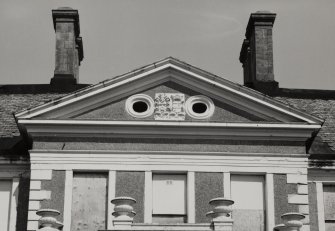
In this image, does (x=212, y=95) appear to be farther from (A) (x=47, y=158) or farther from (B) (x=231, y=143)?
(A) (x=47, y=158)

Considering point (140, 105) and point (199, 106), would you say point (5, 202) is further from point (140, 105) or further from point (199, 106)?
point (199, 106)

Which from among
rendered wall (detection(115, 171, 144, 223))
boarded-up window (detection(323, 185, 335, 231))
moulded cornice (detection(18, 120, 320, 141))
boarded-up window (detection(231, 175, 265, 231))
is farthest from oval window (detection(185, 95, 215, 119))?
boarded-up window (detection(323, 185, 335, 231))

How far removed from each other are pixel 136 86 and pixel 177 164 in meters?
2.42

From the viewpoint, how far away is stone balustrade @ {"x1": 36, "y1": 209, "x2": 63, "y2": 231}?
2198 centimetres

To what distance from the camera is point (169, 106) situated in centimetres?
2500

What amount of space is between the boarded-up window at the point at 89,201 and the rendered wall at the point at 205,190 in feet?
7.89

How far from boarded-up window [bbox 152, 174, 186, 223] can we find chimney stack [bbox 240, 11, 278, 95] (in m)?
5.86

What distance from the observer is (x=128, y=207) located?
856 inches

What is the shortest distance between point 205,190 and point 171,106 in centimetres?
248

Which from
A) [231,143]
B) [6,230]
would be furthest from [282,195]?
[6,230]

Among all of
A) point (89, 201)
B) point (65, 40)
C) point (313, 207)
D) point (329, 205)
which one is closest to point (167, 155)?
point (89, 201)

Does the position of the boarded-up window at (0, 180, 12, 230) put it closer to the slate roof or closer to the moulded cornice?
the moulded cornice

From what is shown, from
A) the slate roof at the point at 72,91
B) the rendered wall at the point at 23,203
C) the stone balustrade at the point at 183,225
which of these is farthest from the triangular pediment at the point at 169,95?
the stone balustrade at the point at 183,225

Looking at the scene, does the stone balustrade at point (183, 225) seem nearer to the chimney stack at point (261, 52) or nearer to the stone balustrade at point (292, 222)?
the stone balustrade at point (292, 222)
